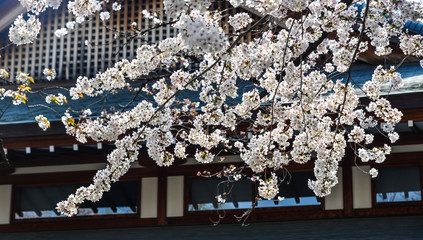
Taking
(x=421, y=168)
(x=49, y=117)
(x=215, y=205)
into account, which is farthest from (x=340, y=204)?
(x=49, y=117)

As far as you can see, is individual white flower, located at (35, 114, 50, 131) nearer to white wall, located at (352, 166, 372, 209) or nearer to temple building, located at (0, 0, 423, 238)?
temple building, located at (0, 0, 423, 238)

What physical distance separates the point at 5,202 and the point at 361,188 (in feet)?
15.9

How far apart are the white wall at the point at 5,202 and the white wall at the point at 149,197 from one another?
196cm

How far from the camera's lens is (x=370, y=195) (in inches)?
310

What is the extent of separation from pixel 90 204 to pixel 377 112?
13.8 ft

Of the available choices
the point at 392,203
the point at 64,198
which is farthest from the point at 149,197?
the point at 392,203

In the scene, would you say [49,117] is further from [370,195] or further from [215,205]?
[370,195]

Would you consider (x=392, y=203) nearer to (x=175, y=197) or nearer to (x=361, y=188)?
(x=361, y=188)

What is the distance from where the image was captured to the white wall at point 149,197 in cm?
860

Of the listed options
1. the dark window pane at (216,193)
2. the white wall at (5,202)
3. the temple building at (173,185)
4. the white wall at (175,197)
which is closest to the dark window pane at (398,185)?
the temple building at (173,185)

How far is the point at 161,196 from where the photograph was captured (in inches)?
337

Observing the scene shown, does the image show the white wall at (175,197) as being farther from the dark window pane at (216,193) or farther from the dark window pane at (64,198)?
the dark window pane at (64,198)

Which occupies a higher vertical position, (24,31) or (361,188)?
(24,31)

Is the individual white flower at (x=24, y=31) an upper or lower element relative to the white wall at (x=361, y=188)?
upper
